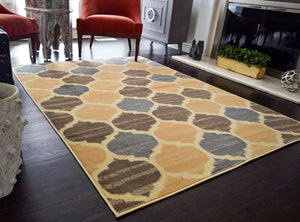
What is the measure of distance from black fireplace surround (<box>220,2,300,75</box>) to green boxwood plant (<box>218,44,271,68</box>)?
0.19 m

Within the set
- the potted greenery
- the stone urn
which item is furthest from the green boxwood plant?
the stone urn

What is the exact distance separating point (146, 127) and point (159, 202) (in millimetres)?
675

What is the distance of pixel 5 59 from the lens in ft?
5.13

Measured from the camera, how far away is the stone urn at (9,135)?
969 millimetres

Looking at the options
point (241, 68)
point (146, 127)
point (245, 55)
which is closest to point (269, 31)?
point (245, 55)

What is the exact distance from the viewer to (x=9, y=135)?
101 centimetres

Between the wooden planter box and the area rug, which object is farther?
the wooden planter box

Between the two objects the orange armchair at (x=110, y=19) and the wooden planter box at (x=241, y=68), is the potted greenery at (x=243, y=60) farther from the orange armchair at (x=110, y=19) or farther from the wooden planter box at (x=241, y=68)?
the orange armchair at (x=110, y=19)

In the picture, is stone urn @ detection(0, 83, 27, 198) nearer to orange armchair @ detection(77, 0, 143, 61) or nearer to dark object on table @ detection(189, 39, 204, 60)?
orange armchair @ detection(77, 0, 143, 61)

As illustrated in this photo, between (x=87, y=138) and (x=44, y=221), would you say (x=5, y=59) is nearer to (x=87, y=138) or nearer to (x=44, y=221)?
(x=87, y=138)

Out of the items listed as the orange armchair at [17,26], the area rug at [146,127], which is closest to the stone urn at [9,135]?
the area rug at [146,127]

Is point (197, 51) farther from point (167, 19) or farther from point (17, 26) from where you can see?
point (17, 26)

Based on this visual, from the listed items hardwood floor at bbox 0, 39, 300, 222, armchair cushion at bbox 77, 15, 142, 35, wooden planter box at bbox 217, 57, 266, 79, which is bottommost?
hardwood floor at bbox 0, 39, 300, 222

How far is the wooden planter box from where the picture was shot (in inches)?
116
